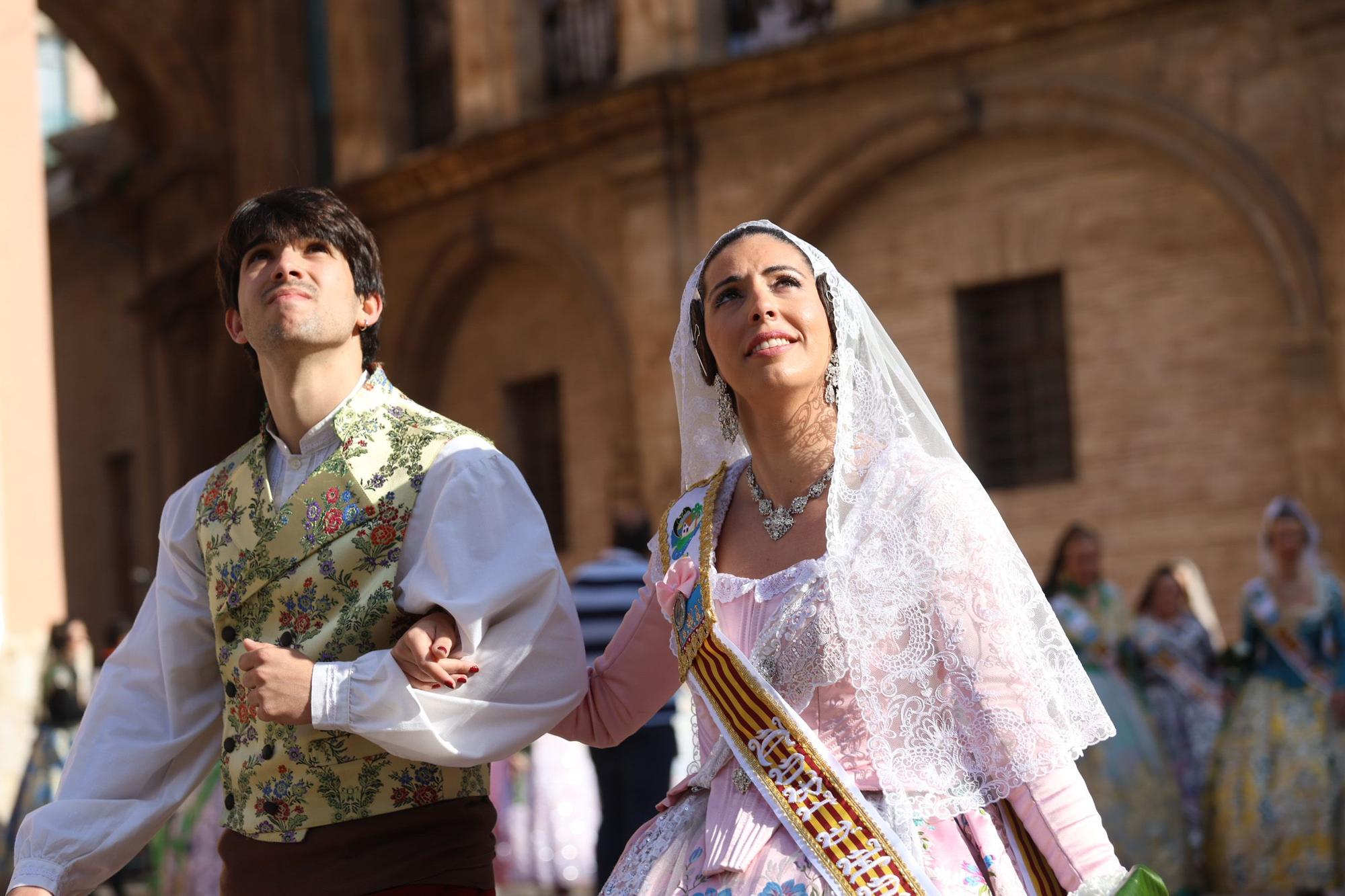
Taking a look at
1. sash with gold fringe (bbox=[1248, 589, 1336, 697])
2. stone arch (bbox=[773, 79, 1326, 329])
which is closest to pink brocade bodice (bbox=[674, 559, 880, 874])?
sash with gold fringe (bbox=[1248, 589, 1336, 697])

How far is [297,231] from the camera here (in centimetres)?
351

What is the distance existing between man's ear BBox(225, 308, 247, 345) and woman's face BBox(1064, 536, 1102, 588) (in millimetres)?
7325

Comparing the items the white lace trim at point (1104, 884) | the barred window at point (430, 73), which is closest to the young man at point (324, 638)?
the white lace trim at point (1104, 884)

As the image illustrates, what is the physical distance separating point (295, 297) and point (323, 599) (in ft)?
1.75

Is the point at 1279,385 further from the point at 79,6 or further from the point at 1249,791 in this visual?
the point at 79,6

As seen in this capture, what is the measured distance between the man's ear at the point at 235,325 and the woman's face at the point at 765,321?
0.90m

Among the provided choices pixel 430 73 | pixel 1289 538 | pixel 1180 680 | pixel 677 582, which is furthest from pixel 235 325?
pixel 430 73

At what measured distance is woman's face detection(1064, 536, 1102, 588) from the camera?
1037cm

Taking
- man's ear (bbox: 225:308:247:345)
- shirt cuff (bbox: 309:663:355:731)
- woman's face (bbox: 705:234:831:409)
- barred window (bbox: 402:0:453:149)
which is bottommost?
shirt cuff (bbox: 309:663:355:731)

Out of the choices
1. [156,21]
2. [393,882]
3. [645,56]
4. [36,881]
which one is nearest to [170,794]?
[36,881]

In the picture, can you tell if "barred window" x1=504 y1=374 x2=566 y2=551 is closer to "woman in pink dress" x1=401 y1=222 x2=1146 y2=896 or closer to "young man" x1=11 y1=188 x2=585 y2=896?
"young man" x1=11 y1=188 x2=585 y2=896

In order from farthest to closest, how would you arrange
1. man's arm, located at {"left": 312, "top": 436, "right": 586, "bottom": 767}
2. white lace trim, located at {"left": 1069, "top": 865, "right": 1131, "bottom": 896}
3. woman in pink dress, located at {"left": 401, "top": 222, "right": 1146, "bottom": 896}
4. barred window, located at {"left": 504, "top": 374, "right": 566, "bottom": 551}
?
barred window, located at {"left": 504, "top": 374, "right": 566, "bottom": 551} < man's arm, located at {"left": 312, "top": 436, "right": 586, "bottom": 767} < woman in pink dress, located at {"left": 401, "top": 222, "right": 1146, "bottom": 896} < white lace trim, located at {"left": 1069, "top": 865, "right": 1131, "bottom": 896}

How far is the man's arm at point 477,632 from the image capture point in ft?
10.5

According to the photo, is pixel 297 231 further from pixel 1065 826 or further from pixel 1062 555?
pixel 1062 555
